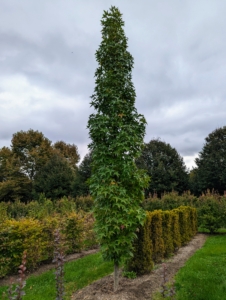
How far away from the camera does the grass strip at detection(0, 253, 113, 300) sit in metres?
4.55

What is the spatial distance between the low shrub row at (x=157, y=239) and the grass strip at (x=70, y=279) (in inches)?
35.6

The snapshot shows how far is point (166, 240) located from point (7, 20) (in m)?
7.47

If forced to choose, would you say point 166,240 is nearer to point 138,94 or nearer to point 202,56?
point 138,94

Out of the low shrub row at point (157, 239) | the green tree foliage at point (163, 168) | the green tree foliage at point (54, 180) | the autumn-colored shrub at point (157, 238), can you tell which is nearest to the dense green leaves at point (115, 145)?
the low shrub row at point (157, 239)

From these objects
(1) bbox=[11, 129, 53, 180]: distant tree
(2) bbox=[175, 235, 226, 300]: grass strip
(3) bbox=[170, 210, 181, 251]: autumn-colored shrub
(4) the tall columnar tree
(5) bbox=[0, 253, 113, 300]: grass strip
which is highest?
(1) bbox=[11, 129, 53, 180]: distant tree

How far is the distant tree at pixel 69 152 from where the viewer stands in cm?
3584

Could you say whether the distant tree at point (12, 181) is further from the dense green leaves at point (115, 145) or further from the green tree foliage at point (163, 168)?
the dense green leaves at point (115, 145)

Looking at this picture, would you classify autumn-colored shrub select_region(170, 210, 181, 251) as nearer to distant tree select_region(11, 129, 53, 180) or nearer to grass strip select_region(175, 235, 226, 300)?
grass strip select_region(175, 235, 226, 300)

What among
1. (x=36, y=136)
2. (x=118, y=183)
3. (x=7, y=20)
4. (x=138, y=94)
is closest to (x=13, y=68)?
(x=7, y=20)

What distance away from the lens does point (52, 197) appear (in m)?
25.4

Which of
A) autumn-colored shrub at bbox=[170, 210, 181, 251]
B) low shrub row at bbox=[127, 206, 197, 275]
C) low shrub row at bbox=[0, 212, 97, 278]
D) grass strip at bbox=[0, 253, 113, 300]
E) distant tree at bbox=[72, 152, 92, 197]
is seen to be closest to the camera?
grass strip at bbox=[0, 253, 113, 300]

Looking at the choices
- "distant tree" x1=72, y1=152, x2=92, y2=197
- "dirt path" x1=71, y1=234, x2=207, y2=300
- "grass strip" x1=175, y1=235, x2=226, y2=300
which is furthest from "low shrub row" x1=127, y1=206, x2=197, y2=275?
"distant tree" x1=72, y1=152, x2=92, y2=197

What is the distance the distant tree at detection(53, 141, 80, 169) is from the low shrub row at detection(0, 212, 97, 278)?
91.3ft

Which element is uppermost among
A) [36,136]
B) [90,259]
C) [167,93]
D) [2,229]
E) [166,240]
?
[36,136]
